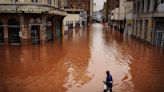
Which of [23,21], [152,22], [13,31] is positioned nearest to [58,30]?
[13,31]

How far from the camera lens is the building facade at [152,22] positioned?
94.7 ft

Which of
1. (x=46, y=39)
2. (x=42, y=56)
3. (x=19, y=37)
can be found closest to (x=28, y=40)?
(x=19, y=37)

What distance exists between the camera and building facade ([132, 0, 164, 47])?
28.9 m

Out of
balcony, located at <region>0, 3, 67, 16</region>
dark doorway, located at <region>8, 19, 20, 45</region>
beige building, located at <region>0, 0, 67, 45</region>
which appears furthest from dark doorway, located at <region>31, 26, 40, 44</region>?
balcony, located at <region>0, 3, 67, 16</region>

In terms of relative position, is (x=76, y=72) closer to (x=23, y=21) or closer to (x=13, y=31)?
(x=23, y=21)

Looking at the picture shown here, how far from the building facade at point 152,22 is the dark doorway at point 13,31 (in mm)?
18468

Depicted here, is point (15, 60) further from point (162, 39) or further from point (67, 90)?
point (162, 39)

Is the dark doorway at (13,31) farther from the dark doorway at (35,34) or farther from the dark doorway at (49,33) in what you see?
the dark doorway at (49,33)

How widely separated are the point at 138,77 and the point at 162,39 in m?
15.1

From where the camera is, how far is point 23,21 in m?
29.7

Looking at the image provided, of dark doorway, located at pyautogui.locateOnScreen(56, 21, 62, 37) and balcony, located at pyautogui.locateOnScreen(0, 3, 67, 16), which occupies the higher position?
balcony, located at pyautogui.locateOnScreen(0, 3, 67, 16)

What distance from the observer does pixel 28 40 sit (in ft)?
99.1

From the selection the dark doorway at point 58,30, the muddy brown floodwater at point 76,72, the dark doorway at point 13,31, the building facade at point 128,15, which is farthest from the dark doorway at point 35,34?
the building facade at point 128,15

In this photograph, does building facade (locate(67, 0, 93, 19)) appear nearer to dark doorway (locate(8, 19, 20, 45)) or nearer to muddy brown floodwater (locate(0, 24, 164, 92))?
dark doorway (locate(8, 19, 20, 45))
